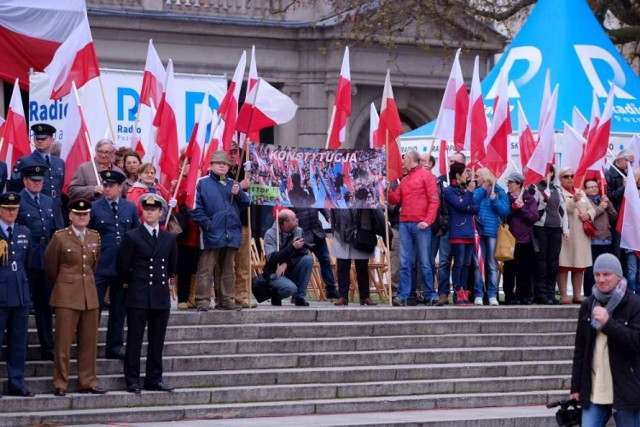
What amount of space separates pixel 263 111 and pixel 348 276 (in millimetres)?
2373

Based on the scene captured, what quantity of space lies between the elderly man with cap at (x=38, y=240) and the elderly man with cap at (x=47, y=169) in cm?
32

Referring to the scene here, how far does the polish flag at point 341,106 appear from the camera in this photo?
68.7 ft

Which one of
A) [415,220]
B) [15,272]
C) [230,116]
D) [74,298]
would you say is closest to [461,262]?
[415,220]

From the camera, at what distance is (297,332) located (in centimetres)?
1795

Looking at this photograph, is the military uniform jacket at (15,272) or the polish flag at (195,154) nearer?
the military uniform jacket at (15,272)

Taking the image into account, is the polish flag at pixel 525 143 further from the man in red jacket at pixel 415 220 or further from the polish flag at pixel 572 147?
the man in red jacket at pixel 415 220

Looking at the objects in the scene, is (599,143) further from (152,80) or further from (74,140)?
(74,140)

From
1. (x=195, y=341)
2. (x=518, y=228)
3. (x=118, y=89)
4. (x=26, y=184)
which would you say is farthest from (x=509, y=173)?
(x=26, y=184)

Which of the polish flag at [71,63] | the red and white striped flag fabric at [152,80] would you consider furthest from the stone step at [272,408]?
the red and white striped flag fabric at [152,80]

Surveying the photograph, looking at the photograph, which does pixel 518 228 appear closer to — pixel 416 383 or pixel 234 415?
pixel 416 383

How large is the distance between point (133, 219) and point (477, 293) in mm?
5650

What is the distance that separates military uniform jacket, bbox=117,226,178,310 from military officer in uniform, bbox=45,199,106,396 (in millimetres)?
371

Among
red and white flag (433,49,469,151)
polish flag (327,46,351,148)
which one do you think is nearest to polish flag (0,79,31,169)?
polish flag (327,46,351,148)

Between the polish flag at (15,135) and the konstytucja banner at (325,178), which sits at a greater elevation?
the polish flag at (15,135)
